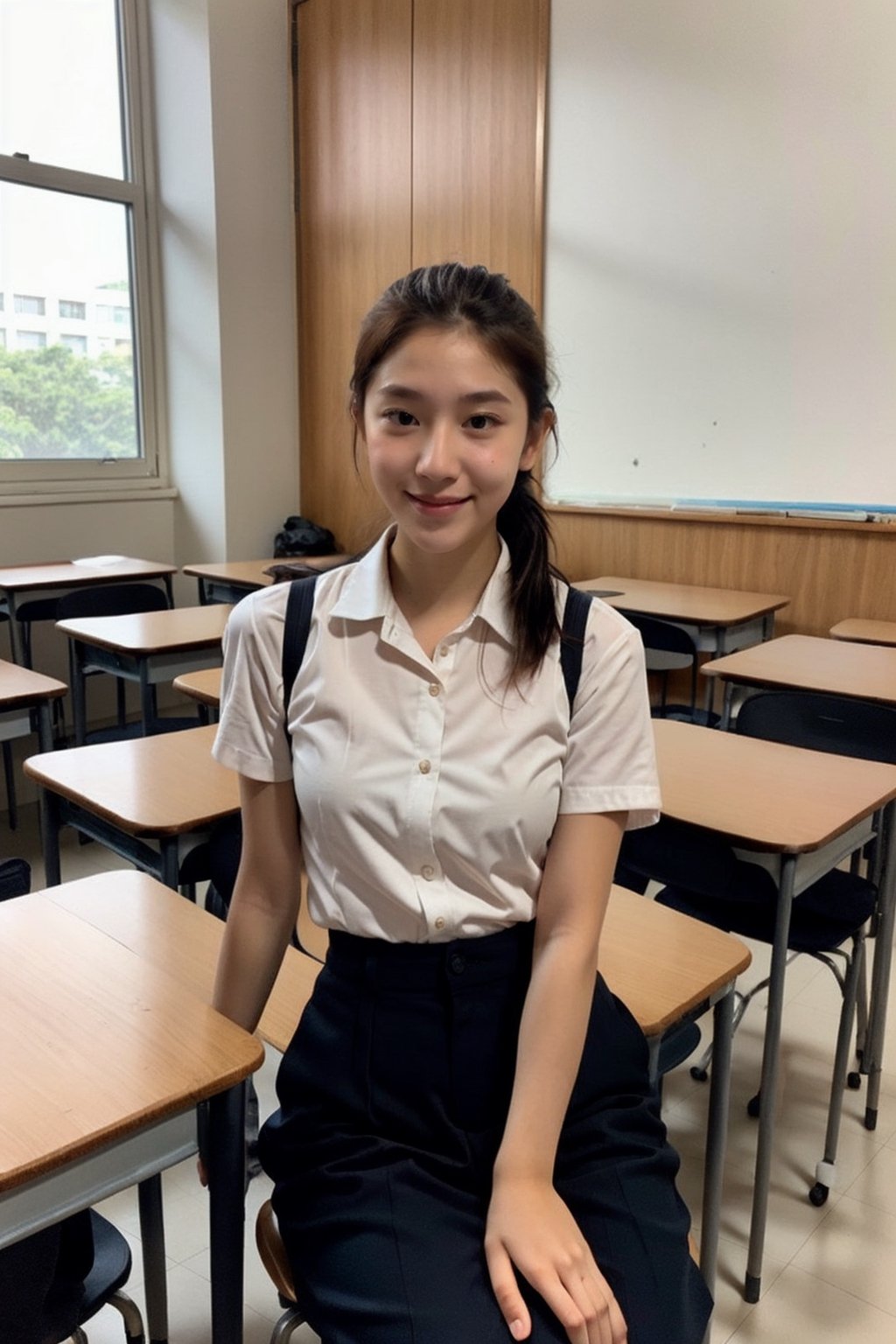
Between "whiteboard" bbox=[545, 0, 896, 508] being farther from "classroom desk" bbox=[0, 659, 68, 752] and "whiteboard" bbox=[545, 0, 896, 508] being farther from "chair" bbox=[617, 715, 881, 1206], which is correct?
"classroom desk" bbox=[0, 659, 68, 752]

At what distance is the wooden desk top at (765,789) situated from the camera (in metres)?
1.51

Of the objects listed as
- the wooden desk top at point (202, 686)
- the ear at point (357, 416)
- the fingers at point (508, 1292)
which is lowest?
the fingers at point (508, 1292)

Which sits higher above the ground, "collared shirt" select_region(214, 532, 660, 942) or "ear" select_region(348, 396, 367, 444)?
"ear" select_region(348, 396, 367, 444)

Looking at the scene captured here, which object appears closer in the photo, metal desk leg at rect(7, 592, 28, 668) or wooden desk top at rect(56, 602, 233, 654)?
wooden desk top at rect(56, 602, 233, 654)

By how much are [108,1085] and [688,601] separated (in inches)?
Answer: 112

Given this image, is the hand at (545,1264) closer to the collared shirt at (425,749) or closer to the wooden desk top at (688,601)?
the collared shirt at (425,749)

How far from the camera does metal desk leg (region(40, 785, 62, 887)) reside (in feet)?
6.18

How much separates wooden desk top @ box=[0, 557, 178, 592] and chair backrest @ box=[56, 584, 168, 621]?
6 cm

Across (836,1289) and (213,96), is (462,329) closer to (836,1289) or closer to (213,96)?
(836,1289)

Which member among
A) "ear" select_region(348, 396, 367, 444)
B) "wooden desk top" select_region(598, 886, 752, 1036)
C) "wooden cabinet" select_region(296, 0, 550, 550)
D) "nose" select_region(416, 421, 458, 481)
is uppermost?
"wooden cabinet" select_region(296, 0, 550, 550)

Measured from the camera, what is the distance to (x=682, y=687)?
154 inches

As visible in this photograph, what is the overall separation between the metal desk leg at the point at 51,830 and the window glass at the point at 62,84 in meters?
3.52

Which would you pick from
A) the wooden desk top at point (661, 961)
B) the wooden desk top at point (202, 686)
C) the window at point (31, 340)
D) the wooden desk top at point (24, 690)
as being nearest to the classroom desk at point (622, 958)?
the wooden desk top at point (661, 961)

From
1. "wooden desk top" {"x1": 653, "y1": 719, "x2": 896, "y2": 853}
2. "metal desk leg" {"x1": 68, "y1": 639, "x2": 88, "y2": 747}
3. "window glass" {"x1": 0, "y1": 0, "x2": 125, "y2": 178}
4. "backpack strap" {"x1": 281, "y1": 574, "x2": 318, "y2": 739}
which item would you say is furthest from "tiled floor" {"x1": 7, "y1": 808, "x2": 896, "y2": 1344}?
"window glass" {"x1": 0, "y1": 0, "x2": 125, "y2": 178}
